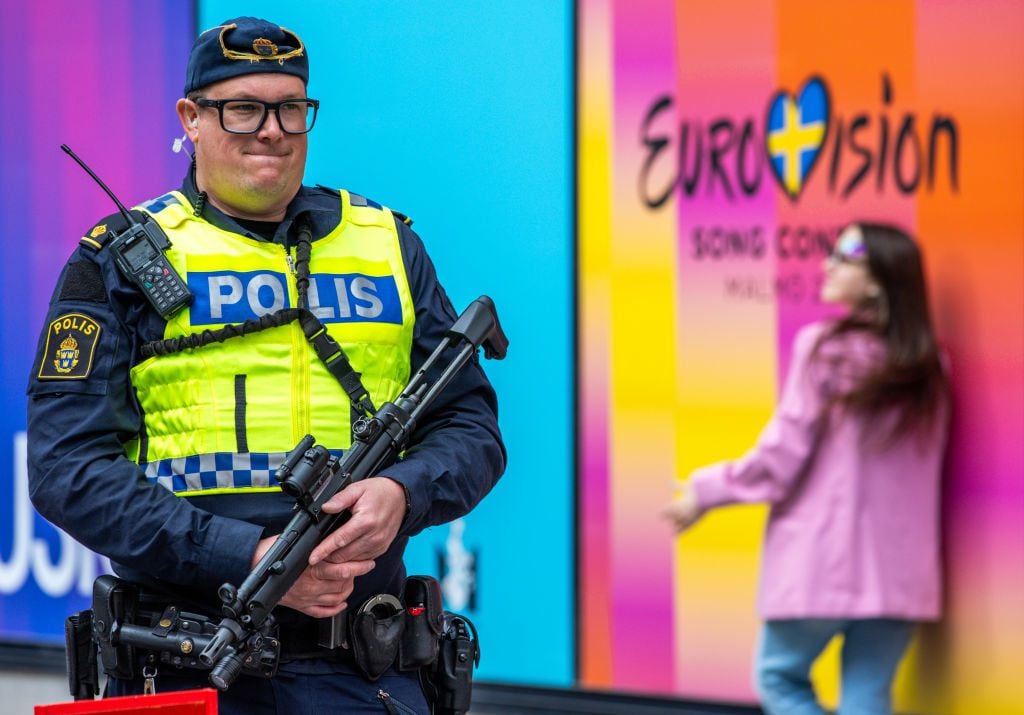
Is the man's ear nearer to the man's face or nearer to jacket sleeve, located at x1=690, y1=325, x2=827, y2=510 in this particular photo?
the man's face

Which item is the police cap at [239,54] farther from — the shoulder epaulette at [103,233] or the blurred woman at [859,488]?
the blurred woman at [859,488]

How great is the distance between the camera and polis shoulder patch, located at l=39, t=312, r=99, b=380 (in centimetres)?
291

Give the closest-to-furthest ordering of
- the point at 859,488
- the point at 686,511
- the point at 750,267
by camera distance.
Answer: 1. the point at 859,488
2. the point at 686,511
3. the point at 750,267

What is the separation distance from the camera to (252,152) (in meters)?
3.07

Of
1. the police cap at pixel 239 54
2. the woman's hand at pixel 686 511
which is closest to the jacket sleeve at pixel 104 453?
the police cap at pixel 239 54

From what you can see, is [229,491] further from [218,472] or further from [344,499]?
[344,499]

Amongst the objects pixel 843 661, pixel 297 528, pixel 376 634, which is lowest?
pixel 843 661

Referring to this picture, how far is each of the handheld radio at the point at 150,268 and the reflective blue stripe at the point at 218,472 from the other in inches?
10.7

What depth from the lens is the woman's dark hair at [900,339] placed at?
456 cm

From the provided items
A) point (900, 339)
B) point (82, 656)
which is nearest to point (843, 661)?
point (900, 339)

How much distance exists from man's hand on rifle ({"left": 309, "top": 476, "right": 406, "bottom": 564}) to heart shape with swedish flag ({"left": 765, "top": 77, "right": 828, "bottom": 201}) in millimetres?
2479

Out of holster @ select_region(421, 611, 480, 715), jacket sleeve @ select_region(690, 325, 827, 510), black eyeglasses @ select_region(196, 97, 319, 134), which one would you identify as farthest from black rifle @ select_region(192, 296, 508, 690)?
jacket sleeve @ select_region(690, 325, 827, 510)

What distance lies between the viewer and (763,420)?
5.02 m

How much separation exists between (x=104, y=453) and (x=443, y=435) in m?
0.64
